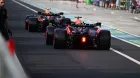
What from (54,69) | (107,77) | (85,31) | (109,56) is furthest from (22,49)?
(107,77)

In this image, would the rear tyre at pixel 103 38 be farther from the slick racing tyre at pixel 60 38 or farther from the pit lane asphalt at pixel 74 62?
the slick racing tyre at pixel 60 38

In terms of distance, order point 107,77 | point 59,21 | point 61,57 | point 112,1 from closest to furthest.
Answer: point 107,77 → point 61,57 → point 59,21 → point 112,1

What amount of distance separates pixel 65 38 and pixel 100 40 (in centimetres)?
122

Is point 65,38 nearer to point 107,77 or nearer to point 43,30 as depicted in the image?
point 107,77

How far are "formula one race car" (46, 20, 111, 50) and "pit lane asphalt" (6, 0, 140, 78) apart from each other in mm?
300

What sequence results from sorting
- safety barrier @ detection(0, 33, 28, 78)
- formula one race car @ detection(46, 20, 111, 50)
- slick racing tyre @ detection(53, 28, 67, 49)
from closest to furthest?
1. safety barrier @ detection(0, 33, 28, 78)
2. slick racing tyre @ detection(53, 28, 67, 49)
3. formula one race car @ detection(46, 20, 111, 50)

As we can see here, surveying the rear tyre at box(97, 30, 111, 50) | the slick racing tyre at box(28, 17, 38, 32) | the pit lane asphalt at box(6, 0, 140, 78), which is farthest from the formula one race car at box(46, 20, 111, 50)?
the slick racing tyre at box(28, 17, 38, 32)

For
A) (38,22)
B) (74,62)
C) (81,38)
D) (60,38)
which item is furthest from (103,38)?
(38,22)

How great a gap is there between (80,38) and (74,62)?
8.21ft

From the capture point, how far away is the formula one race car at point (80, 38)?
1377 cm

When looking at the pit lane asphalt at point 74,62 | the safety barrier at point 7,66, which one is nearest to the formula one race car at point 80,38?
the pit lane asphalt at point 74,62

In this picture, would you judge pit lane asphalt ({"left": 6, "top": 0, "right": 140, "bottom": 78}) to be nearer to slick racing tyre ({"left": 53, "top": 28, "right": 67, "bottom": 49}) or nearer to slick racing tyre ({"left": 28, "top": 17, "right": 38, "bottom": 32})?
slick racing tyre ({"left": 53, "top": 28, "right": 67, "bottom": 49})

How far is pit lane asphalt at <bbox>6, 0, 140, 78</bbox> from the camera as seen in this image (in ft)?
32.2

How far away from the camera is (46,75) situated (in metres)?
9.49
